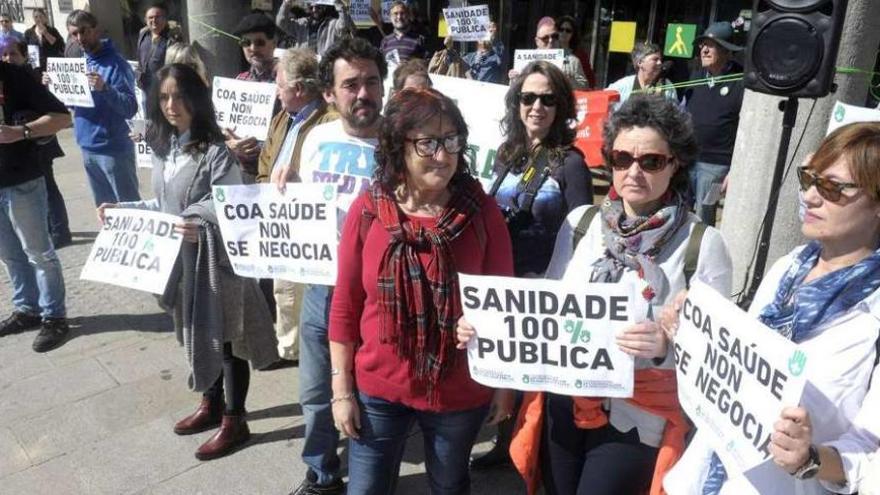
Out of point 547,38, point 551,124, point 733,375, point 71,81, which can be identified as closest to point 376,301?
point 733,375

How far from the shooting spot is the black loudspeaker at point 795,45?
3.02 meters

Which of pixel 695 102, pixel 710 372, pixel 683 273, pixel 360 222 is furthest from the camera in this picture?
pixel 695 102

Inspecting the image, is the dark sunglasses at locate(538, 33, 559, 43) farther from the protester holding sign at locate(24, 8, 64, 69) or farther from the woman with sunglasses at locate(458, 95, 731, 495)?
the protester holding sign at locate(24, 8, 64, 69)

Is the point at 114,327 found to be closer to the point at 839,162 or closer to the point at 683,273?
Answer: the point at 683,273

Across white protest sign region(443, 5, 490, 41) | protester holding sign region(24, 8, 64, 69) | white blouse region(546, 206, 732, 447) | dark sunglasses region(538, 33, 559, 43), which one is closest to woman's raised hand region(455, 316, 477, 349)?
white blouse region(546, 206, 732, 447)

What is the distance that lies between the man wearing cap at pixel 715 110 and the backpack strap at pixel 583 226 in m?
3.36

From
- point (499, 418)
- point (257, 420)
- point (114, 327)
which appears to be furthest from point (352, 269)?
point (114, 327)

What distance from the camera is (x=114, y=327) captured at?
16.2ft

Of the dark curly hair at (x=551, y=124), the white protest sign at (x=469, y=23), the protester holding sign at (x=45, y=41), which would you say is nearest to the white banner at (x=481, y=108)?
the dark curly hair at (x=551, y=124)

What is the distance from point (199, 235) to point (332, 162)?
752 mm

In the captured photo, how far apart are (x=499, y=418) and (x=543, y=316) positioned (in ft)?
1.62

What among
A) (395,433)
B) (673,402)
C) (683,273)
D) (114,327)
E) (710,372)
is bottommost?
(114,327)

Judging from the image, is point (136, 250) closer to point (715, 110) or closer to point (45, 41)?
point (715, 110)

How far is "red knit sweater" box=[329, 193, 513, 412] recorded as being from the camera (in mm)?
2168
